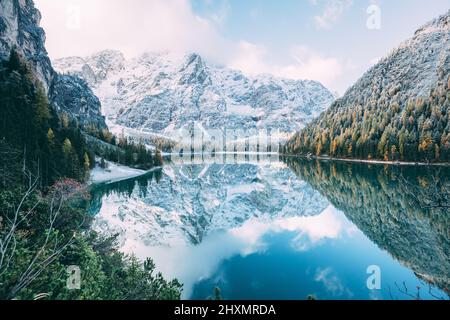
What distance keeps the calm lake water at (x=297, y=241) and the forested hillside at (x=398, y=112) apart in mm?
50420

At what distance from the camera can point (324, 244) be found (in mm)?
27375

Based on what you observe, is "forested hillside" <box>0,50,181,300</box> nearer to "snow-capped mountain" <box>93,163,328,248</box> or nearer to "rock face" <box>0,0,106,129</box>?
"snow-capped mountain" <box>93,163,328,248</box>

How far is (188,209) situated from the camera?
46.3 meters

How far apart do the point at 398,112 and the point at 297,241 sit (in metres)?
120

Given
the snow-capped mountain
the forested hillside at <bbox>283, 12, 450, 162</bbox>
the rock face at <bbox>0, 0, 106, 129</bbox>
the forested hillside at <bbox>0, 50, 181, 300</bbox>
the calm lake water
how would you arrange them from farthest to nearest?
1. the rock face at <bbox>0, 0, 106, 129</bbox>
2. the forested hillside at <bbox>283, 12, 450, 162</bbox>
3. the snow-capped mountain
4. the calm lake water
5. the forested hillside at <bbox>0, 50, 181, 300</bbox>

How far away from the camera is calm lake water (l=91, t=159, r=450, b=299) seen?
17.7 m

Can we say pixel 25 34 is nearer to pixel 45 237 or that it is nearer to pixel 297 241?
pixel 45 237

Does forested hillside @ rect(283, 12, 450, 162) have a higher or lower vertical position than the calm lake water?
higher

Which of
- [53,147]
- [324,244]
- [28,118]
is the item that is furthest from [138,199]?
[324,244]

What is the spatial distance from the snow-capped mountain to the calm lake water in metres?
0.19

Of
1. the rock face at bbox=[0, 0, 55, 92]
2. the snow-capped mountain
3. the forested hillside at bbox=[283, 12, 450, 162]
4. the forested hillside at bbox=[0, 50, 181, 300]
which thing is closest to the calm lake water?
the snow-capped mountain

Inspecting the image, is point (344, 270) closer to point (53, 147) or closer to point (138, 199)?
point (138, 199)

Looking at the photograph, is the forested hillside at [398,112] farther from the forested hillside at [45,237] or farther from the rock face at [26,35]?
the rock face at [26,35]

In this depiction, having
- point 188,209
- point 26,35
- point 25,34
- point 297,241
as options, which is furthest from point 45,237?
point 26,35
